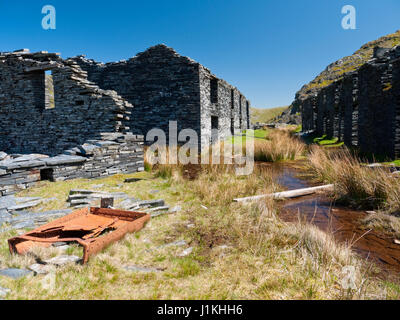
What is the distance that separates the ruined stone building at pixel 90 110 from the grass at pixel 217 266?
11.8ft

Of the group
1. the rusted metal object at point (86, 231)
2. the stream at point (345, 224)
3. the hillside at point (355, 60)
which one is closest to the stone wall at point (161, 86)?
the stream at point (345, 224)

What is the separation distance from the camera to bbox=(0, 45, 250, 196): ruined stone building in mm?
6625

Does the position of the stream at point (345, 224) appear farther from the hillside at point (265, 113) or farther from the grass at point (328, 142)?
the hillside at point (265, 113)

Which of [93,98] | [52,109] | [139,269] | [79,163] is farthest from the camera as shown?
[52,109]

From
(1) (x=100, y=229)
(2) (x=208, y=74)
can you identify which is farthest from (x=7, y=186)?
(2) (x=208, y=74)

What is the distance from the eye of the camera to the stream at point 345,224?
3.03m

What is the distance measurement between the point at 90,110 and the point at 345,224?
879cm

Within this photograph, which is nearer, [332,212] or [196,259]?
[196,259]

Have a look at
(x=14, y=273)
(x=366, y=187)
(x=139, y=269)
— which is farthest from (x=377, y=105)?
(x=14, y=273)

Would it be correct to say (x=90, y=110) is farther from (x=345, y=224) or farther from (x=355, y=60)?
(x=355, y=60)

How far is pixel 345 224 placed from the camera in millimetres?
4133

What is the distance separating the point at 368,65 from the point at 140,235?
1174cm
